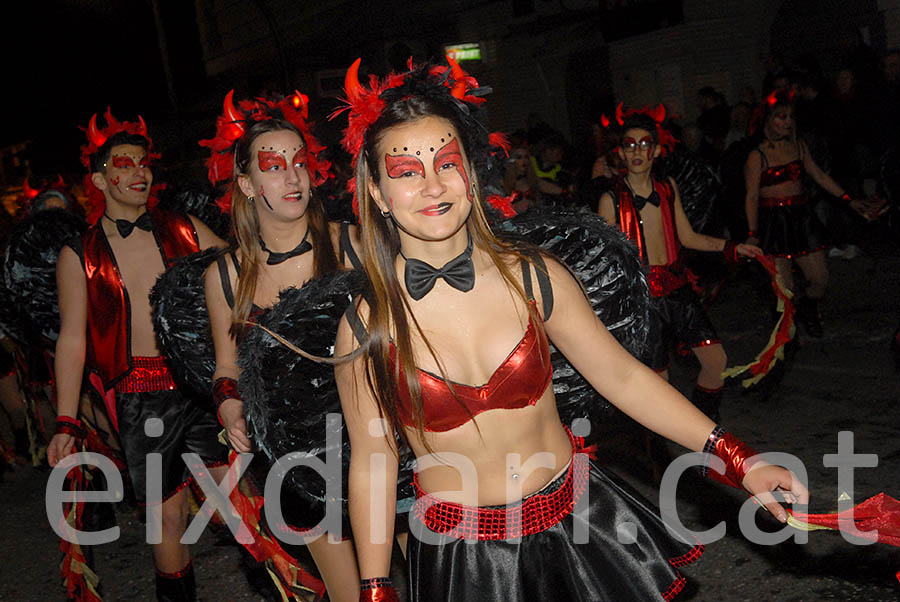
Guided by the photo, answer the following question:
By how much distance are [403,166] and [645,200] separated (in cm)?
361

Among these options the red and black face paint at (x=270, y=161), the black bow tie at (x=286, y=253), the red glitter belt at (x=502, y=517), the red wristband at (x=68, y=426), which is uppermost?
the red and black face paint at (x=270, y=161)

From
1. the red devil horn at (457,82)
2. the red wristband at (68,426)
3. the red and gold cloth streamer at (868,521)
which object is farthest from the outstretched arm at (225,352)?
the red and gold cloth streamer at (868,521)

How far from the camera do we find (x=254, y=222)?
4105mm

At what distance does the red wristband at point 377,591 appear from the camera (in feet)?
7.99

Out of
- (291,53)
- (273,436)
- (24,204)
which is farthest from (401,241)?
(291,53)

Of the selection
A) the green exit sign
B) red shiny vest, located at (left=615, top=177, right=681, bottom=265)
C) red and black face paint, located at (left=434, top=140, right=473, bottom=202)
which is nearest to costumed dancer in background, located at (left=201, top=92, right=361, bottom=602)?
red and black face paint, located at (left=434, top=140, right=473, bottom=202)

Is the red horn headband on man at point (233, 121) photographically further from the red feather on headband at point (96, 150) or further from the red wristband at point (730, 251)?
the red wristband at point (730, 251)

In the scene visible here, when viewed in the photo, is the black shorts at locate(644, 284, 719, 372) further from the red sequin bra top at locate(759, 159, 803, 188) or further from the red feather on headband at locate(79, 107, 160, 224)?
the red sequin bra top at locate(759, 159, 803, 188)

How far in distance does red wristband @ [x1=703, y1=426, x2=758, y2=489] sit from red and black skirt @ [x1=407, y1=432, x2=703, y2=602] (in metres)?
0.30

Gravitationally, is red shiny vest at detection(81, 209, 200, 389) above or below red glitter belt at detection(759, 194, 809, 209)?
above

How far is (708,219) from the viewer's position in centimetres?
684

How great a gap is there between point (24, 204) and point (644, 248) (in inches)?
205

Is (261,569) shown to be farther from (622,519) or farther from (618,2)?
(618,2)

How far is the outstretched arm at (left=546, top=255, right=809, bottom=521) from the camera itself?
2570 millimetres
